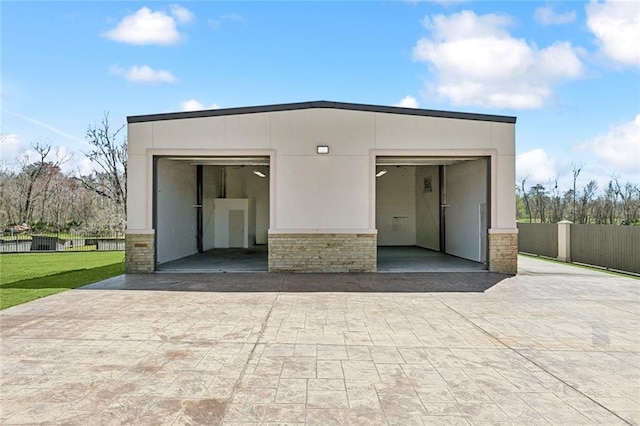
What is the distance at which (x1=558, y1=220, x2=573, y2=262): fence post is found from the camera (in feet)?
52.4

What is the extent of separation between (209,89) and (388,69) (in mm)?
6026

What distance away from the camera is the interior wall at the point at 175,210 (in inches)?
515

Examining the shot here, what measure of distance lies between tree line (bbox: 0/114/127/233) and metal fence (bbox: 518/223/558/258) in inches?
1002

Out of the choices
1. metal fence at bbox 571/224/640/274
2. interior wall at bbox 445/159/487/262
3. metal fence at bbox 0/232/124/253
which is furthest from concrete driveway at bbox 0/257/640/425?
metal fence at bbox 0/232/124/253

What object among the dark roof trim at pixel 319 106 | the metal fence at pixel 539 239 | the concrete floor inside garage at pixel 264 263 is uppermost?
the dark roof trim at pixel 319 106

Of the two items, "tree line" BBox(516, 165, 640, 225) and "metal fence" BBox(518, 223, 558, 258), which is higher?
"tree line" BBox(516, 165, 640, 225)

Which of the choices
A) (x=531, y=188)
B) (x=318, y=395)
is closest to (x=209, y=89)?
(x=318, y=395)

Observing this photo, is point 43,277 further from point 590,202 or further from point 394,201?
point 590,202

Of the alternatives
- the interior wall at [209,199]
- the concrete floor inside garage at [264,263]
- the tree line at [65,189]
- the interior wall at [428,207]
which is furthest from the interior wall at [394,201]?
the tree line at [65,189]

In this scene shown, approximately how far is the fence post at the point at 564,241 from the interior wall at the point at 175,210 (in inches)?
579

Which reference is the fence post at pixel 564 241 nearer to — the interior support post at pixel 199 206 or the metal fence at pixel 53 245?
the interior support post at pixel 199 206

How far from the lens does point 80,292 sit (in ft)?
29.3

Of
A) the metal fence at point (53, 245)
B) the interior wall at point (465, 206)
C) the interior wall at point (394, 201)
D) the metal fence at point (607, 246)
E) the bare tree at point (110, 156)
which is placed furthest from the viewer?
the bare tree at point (110, 156)

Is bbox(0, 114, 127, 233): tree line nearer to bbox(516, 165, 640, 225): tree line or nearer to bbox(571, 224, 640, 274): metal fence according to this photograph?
→ bbox(571, 224, 640, 274): metal fence
